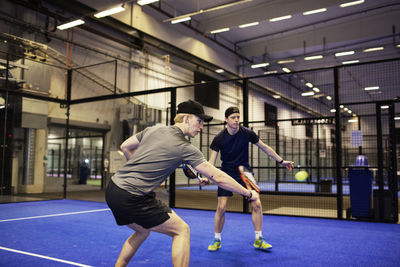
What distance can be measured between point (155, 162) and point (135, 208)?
344 millimetres

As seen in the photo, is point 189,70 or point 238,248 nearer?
point 238,248

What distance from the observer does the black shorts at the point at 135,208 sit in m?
2.22

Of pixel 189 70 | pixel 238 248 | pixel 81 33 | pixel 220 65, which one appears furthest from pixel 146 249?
pixel 220 65

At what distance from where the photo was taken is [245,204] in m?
7.02

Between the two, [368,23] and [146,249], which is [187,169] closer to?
[146,249]

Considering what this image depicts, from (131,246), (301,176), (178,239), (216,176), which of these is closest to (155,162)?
(216,176)

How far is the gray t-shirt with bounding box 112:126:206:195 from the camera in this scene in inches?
88.5

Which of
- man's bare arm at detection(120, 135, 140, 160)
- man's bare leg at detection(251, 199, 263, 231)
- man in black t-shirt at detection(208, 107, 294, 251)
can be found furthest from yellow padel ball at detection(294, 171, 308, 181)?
man's bare arm at detection(120, 135, 140, 160)

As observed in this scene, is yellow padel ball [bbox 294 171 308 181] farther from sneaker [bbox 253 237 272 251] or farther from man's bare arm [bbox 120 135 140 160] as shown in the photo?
man's bare arm [bbox 120 135 140 160]

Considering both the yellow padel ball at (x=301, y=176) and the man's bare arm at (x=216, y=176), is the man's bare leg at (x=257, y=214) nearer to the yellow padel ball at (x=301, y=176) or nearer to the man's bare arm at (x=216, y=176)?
the man's bare arm at (x=216, y=176)

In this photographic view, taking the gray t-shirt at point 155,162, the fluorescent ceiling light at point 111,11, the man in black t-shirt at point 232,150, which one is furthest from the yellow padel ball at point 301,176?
the gray t-shirt at point 155,162

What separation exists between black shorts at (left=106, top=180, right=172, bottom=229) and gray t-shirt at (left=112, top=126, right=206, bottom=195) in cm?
5

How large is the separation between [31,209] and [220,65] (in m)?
13.4

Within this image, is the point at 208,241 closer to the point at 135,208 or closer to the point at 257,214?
the point at 257,214
